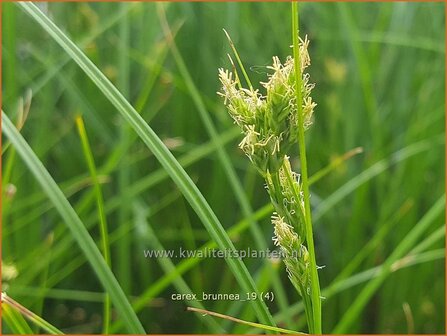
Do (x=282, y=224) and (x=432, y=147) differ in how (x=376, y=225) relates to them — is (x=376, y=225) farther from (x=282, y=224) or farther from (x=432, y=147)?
(x=282, y=224)

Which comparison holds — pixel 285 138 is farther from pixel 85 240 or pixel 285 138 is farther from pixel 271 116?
pixel 85 240

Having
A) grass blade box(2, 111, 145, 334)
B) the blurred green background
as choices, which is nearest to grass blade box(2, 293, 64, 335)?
grass blade box(2, 111, 145, 334)

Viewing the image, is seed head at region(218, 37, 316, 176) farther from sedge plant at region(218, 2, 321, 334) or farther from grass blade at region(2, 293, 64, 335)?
grass blade at region(2, 293, 64, 335)

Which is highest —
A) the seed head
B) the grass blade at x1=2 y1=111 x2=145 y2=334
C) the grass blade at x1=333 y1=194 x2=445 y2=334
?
the seed head

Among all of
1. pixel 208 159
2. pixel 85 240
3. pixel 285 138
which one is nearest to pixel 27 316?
pixel 85 240

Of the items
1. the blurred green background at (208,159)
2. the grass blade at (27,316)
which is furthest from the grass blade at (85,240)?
the blurred green background at (208,159)

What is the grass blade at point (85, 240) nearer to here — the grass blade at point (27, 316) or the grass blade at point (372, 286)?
the grass blade at point (27, 316)
